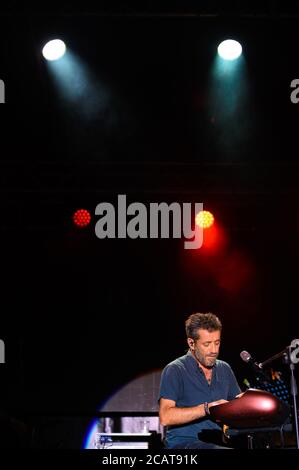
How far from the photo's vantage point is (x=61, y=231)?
723 cm

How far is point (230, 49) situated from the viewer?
512 centimetres

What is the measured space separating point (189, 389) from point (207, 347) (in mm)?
252

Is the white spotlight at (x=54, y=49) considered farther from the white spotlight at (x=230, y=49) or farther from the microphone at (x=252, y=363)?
the microphone at (x=252, y=363)

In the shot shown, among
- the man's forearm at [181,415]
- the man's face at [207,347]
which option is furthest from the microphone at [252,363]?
the man's forearm at [181,415]

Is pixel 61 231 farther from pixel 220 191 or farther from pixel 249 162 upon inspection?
pixel 249 162

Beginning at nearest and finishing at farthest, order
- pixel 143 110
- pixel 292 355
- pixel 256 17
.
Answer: pixel 292 355 → pixel 256 17 → pixel 143 110

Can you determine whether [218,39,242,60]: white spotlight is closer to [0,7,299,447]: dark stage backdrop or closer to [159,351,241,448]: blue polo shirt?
[0,7,299,447]: dark stage backdrop

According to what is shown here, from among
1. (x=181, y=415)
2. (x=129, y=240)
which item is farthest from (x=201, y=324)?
(x=129, y=240)

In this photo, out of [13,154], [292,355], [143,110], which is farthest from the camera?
[13,154]

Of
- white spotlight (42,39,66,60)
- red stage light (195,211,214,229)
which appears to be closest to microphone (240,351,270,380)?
white spotlight (42,39,66,60)

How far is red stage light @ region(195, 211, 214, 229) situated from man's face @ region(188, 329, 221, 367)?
3.82m

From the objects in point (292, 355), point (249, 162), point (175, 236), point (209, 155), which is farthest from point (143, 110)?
point (292, 355)

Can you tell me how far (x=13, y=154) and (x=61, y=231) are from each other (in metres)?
1.40

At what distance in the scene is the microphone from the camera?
10.6ft
